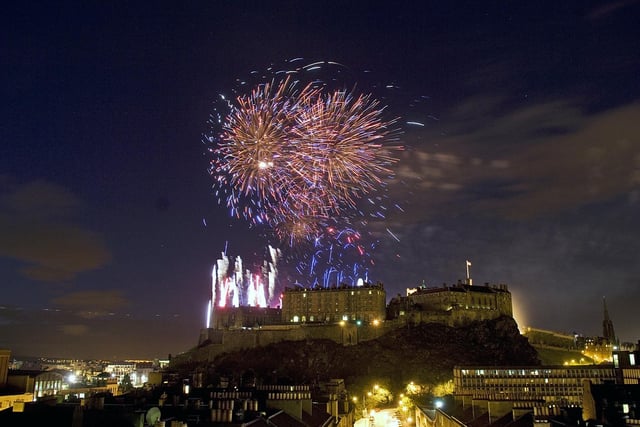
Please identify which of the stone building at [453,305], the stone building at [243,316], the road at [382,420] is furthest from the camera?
the stone building at [243,316]

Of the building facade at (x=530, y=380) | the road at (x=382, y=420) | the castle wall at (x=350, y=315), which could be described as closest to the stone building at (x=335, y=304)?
the castle wall at (x=350, y=315)

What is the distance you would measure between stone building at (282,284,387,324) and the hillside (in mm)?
12185

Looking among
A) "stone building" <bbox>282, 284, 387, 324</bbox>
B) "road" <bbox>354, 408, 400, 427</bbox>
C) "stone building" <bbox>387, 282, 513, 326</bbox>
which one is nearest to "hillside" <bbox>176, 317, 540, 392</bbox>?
"stone building" <bbox>387, 282, 513, 326</bbox>

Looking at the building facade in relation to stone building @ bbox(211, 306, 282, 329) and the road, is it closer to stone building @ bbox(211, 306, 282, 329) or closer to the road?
the road

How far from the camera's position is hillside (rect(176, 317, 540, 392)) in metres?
143

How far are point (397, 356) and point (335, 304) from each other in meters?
32.5

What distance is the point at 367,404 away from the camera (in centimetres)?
12519

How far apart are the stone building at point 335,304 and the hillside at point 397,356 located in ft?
40.0

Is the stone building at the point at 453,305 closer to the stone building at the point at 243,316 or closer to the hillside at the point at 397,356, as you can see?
the hillside at the point at 397,356

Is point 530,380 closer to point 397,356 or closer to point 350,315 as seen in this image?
point 397,356

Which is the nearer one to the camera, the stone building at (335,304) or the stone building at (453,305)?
the stone building at (453,305)

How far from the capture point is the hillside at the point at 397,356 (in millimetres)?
142625

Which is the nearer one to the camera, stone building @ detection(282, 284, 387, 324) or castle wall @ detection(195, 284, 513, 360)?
castle wall @ detection(195, 284, 513, 360)

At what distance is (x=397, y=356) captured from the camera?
492 feet
